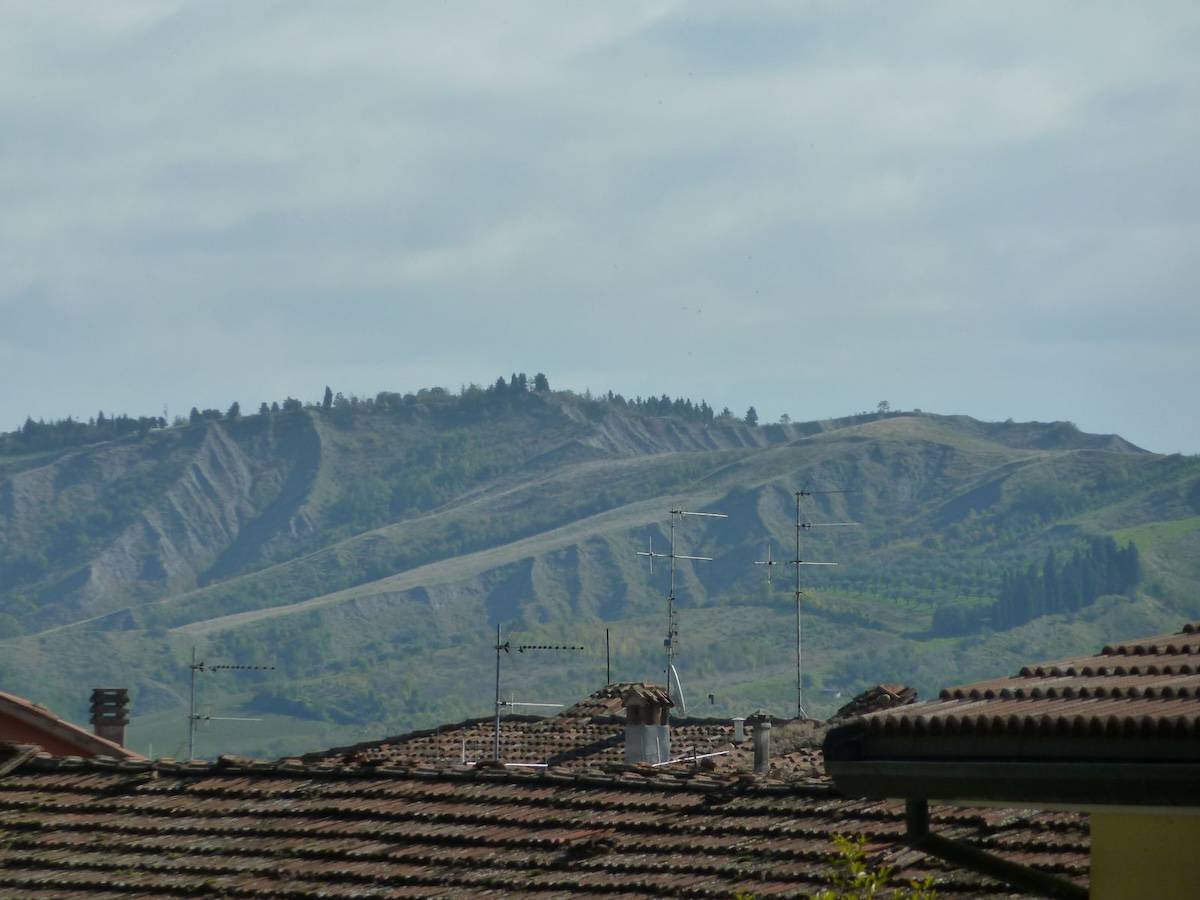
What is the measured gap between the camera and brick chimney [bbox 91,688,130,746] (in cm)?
2944

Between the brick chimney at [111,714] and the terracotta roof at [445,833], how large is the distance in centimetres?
1485

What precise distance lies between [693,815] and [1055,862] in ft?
10.0

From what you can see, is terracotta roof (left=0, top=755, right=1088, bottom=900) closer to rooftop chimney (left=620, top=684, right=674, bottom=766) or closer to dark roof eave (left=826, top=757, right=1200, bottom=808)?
dark roof eave (left=826, top=757, right=1200, bottom=808)

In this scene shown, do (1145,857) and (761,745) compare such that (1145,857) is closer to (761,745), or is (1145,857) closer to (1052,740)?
(1052,740)

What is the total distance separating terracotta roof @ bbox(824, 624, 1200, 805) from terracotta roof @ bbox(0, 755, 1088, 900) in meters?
3.77

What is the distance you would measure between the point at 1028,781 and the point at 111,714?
82.8ft

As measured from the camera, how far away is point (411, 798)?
13.7 metres

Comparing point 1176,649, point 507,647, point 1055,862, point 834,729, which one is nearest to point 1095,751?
point 834,729

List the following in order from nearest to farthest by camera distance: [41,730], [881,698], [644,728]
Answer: [41,730]
[644,728]
[881,698]

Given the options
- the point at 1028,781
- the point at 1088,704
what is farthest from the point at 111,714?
the point at 1028,781

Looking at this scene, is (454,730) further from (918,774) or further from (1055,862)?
(918,774)

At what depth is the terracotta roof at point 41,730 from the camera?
20.4m

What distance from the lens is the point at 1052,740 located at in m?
6.07

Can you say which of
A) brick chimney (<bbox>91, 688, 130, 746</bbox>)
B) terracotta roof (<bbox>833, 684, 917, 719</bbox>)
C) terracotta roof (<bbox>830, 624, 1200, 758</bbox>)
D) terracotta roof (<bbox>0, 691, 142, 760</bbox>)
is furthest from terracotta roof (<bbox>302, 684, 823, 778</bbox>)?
terracotta roof (<bbox>830, 624, 1200, 758</bbox>)
